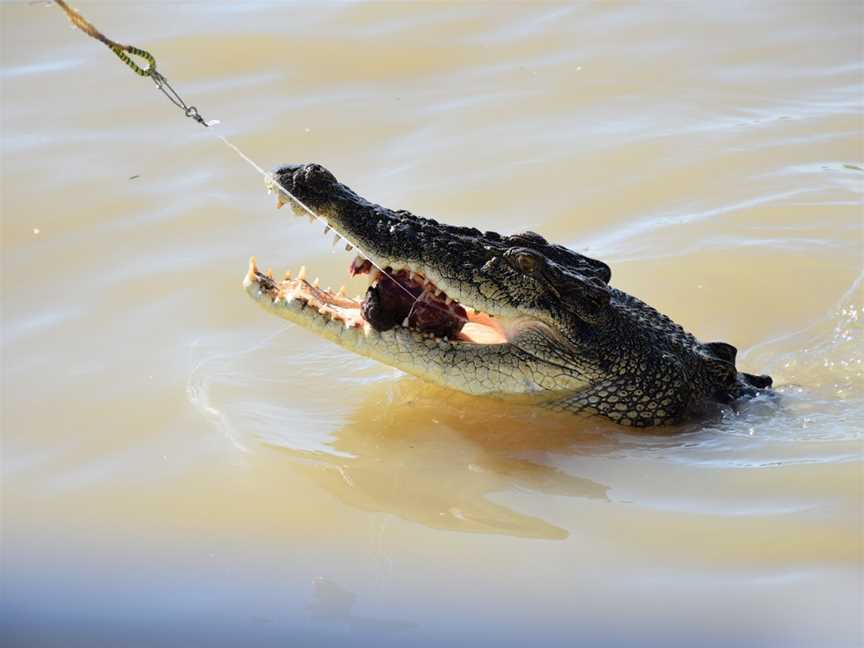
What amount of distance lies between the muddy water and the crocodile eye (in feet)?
2.01

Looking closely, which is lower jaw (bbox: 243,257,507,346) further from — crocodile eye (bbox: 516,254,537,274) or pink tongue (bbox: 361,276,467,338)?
crocodile eye (bbox: 516,254,537,274)

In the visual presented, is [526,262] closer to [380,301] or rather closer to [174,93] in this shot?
[380,301]

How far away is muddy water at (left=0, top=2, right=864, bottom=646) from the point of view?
3.59 meters

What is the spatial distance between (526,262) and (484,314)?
1.55ft

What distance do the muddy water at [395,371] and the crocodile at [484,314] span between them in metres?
0.19

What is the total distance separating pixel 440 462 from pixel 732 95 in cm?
447

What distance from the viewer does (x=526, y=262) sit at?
4.41 m

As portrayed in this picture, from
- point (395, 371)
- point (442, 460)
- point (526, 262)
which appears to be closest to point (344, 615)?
point (442, 460)

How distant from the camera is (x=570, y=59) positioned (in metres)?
8.47

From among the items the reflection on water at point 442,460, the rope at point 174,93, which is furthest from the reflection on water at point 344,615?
the rope at point 174,93

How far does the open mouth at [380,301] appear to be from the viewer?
4.35 m

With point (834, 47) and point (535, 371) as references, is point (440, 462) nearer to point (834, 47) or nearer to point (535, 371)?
point (535, 371)

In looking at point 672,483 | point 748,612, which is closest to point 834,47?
point 672,483

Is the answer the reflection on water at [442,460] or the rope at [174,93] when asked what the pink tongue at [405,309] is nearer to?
the rope at [174,93]
